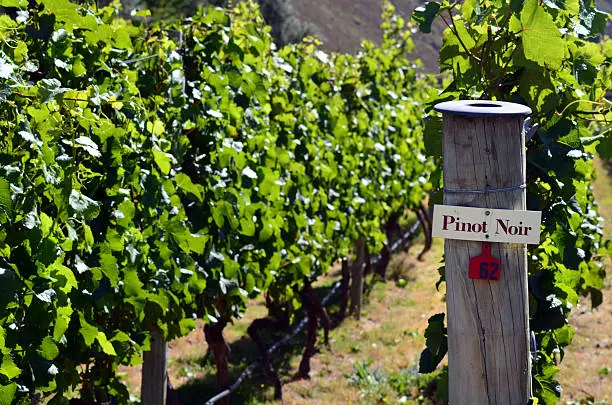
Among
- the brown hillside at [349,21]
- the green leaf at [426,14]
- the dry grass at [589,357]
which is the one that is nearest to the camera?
the green leaf at [426,14]

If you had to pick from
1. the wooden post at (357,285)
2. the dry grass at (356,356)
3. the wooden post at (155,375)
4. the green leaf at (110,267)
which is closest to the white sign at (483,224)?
the green leaf at (110,267)

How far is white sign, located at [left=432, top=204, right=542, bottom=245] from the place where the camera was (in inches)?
90.9

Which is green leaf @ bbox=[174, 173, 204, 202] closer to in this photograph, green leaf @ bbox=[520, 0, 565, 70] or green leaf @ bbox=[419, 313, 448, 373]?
green leaf @ bbox=[419, 313, 448, 373]

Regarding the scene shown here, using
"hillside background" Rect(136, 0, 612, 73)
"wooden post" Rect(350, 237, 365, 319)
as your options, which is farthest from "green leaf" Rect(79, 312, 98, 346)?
"hillside background" Rect(136, 0, 612, 73)

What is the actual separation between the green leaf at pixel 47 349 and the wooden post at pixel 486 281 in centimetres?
152

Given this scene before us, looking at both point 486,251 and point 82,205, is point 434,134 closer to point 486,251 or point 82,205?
point 486,251

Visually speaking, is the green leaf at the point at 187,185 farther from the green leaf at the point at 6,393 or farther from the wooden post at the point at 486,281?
the wooden post at the point at 486,281

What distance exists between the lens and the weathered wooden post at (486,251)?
7.64 ft

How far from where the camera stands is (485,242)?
7.70 ft

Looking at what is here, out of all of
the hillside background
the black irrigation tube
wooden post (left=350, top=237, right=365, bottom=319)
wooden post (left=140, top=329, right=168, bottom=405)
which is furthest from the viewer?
the hillside background

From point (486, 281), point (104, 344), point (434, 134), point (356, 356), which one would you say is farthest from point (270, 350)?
point (486, 281)

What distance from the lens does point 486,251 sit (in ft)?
7.72

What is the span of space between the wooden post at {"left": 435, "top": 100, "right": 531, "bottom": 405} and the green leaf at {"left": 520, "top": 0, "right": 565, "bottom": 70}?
539mm

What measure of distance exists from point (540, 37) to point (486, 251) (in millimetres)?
919
